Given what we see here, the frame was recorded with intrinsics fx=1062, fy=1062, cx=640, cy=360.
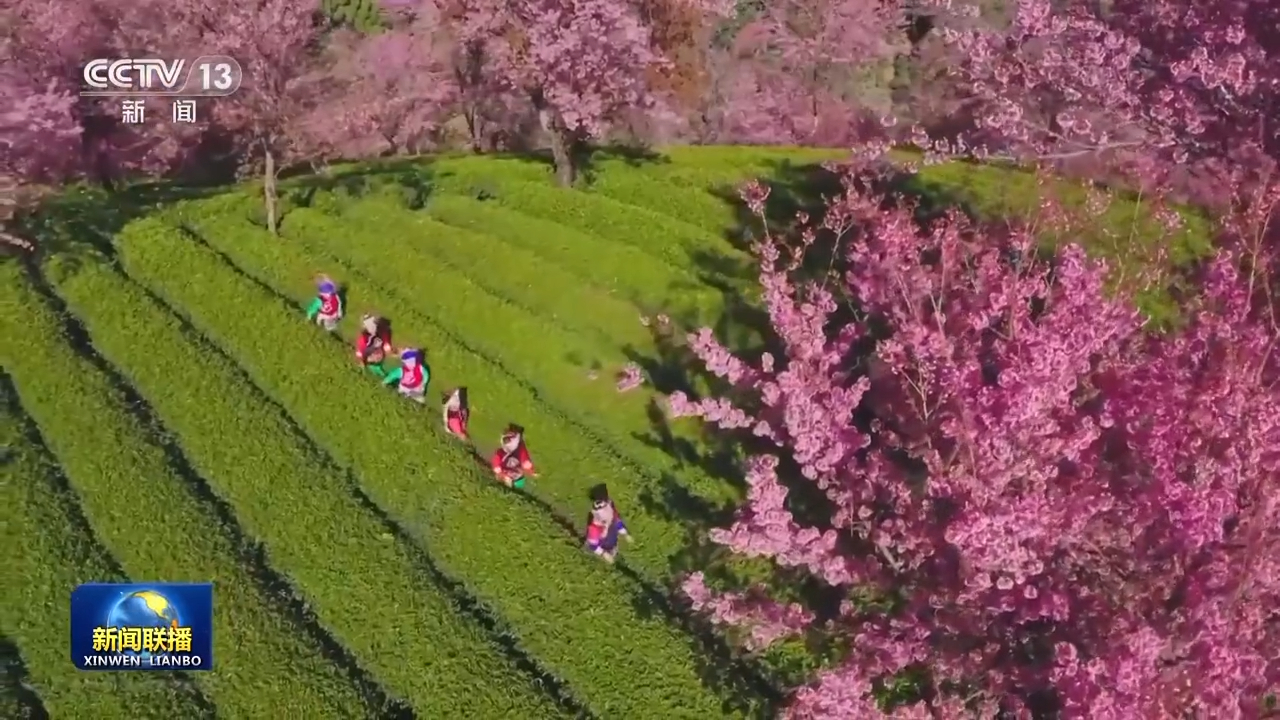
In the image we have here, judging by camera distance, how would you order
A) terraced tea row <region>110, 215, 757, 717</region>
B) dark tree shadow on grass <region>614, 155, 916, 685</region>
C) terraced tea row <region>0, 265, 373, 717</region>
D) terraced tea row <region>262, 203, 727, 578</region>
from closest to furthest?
terraced tea row <region>0, 265, 373, 717</region> → terraced tea row <region>110, 215, 757, 717</region> → dark tree shadow on grass <region>614, 155, 916, 685</region> → terraced tea row <region>262, 203, 727, 578</region>

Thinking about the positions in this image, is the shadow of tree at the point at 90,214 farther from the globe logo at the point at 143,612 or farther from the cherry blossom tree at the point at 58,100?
the globe logo at the point at 143,612

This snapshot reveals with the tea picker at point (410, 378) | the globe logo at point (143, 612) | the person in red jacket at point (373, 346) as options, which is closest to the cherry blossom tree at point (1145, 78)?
the tea picker at point (410, 378)

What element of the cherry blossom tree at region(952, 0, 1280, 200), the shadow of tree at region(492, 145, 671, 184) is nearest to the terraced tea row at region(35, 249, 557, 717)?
the shadow of tree at region(492, 145, 671, 184)

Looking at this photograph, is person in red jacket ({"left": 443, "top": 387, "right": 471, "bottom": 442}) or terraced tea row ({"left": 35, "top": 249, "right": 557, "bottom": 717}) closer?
terraced tea row ({"left": 35, "top": 249, "right": 557, "bottom": 717})

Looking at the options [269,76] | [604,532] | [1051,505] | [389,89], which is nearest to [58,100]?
[269,76]

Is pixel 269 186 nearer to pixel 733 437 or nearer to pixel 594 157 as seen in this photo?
pixel 594 157

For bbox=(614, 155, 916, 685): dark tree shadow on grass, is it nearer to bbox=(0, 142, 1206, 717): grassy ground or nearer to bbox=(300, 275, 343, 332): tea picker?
bbox=(0, 142, 1206, 717): grassy ground
